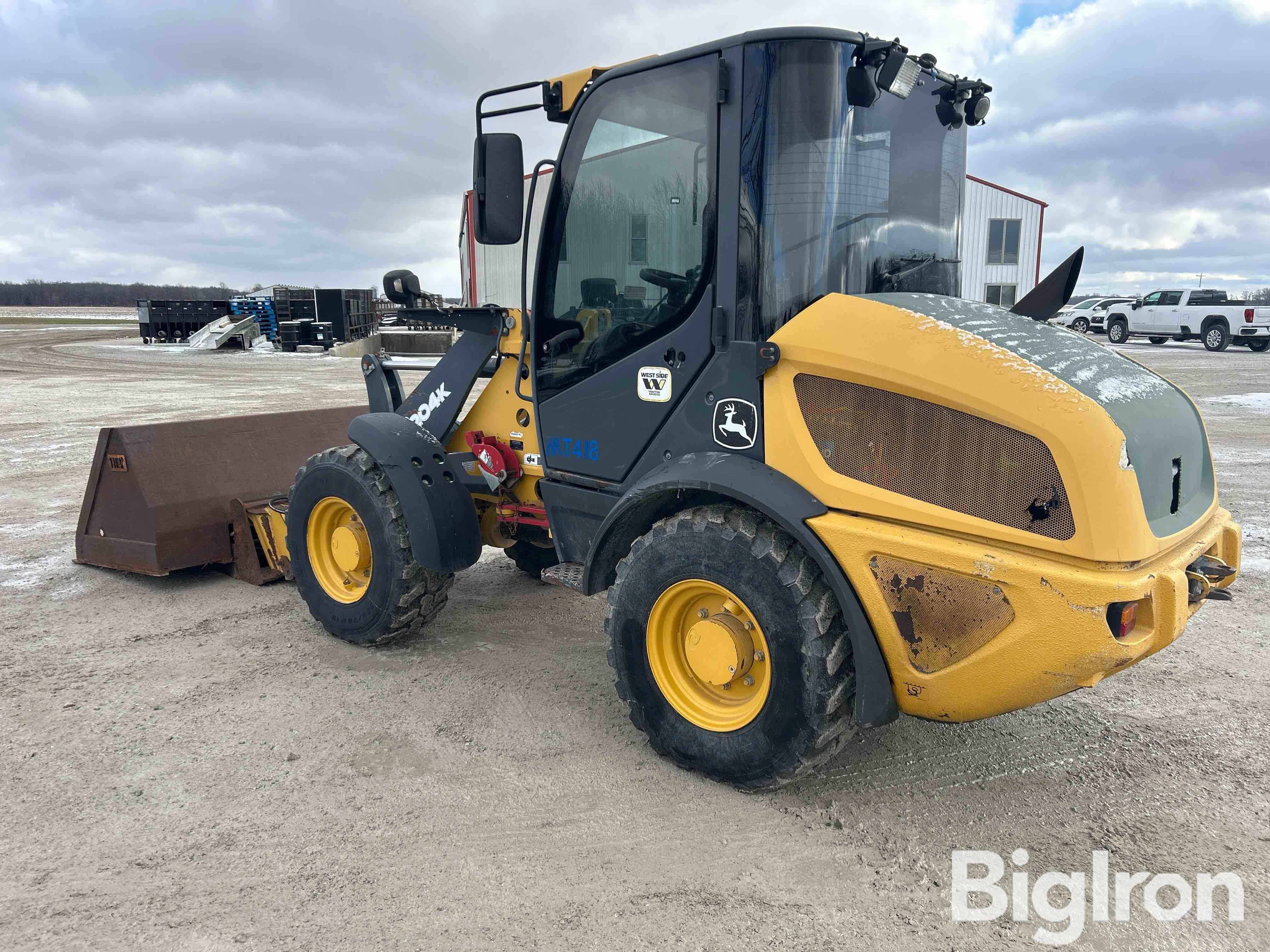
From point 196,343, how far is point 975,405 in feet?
102

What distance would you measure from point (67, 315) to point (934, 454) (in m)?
71.9

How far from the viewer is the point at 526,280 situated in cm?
383

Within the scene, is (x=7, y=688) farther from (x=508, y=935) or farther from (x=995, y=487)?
(x=995, y=487)

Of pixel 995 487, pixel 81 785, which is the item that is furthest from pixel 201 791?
pixel 995 487

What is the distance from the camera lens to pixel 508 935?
243 centimetres

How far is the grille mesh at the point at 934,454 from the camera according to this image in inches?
99.4

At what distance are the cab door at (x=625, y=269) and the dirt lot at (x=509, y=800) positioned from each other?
1.22 m

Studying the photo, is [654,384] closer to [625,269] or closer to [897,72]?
[625,269]

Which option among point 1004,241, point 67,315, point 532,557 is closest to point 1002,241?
point 1004,241

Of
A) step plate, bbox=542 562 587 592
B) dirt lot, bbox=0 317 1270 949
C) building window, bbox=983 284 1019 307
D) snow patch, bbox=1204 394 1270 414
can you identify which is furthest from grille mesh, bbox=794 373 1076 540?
building window, bbox=983 284 1019 307

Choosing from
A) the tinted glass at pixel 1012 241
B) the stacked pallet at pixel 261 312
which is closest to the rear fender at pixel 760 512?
the stacked pallet at pixel 261 312

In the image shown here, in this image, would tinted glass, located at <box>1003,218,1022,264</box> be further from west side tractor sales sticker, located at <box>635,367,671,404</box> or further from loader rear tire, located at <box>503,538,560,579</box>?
west side tractor sales sticker, located at <box>635,367,671,404</box>

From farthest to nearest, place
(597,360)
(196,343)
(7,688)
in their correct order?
(196,343), (7,688), (597,360)

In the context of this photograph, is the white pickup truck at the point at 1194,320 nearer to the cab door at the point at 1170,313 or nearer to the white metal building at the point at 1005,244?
the cab door at the point at 1170,313
